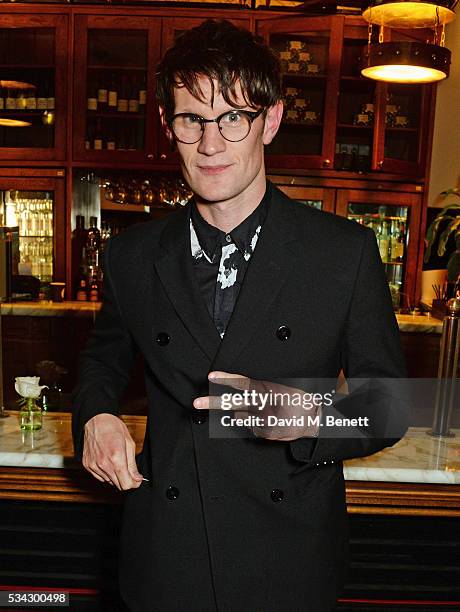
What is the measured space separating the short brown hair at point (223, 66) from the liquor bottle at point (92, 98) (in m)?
3.55

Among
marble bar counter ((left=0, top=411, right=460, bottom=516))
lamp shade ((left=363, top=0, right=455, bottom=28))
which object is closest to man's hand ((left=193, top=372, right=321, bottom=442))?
marble bar counter ((left=0, top=411, right=460, bottom=516))

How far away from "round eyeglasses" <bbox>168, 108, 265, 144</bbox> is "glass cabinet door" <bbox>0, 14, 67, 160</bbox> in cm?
363

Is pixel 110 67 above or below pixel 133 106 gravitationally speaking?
above

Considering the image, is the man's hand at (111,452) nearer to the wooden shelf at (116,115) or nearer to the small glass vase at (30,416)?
the small glass vase at (30,416)

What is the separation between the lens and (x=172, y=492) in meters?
1.28

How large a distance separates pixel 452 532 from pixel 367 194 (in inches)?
127

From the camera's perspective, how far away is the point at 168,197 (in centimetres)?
478

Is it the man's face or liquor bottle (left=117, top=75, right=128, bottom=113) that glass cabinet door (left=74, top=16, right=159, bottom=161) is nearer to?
liquor bottle (left=117, top=75, right=128, bottom=113)

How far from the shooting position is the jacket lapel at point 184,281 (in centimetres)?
123

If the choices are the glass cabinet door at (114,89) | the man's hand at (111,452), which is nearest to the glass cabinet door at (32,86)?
the glass cabinet door at (114,89)

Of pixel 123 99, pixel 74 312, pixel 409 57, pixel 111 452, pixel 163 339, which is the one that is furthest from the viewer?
pixel 123 99

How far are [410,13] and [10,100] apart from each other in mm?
2857

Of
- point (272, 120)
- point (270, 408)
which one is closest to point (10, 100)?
point (272, 120)

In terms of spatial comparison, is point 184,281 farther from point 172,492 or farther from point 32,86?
point 32,86
